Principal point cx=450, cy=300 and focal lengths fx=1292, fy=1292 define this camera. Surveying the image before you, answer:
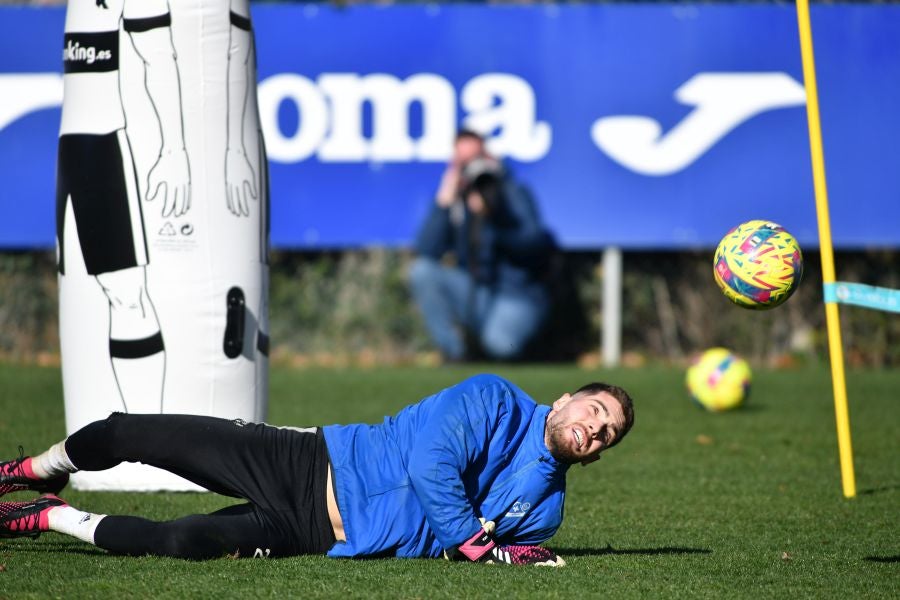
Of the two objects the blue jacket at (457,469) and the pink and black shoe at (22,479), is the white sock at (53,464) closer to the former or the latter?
the pink and black shoe at (22,479)

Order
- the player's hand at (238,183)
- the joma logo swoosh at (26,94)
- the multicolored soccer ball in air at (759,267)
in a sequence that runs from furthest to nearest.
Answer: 1. the joma logo swoosh at (26,94)
2. the player's hand at (238,183)
3. the multicolored soccer ball in air at (759,267)

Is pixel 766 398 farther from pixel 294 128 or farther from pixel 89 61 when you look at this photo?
pixel 89 61

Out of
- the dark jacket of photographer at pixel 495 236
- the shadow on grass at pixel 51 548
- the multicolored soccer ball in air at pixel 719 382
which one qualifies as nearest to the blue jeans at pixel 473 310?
the dark jacket of photographer at pixel 495 236

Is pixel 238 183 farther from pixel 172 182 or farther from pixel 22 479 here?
pixel 22 479

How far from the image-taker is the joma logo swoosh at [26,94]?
14.7 meters

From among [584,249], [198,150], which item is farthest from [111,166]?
[584,249]

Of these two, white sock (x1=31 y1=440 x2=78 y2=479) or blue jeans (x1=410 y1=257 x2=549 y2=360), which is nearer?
white sock (x1=31 y1=440 x2=78 y2=479)

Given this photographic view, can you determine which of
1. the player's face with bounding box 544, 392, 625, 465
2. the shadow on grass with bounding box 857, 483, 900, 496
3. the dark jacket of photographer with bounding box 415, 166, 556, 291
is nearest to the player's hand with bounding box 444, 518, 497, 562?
the player's face with bounding box 544, 392, 625, 465

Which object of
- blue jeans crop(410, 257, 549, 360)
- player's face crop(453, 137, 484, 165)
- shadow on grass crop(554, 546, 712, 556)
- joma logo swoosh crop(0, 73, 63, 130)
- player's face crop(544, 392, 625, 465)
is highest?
joma logo swoosh crop(0, 73, 63, 130)

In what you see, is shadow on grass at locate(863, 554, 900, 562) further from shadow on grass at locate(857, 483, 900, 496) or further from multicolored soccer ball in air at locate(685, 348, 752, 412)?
multicolored soccer ball in air at locate(685, 348, 752, 412)

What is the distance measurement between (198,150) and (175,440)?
2.63 meters

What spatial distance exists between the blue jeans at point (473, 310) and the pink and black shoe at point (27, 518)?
9583 millimetres

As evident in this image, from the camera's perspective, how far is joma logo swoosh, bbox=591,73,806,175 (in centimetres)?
1484

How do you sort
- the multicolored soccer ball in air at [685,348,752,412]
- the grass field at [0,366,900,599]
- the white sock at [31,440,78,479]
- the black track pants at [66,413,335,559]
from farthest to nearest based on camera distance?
the multicolored soccer ball in air at [685,348,752,412], the white sock at [31,440,78,479], the black track pants at [66,413,335,559], the grass field at [0,366,900,599]
